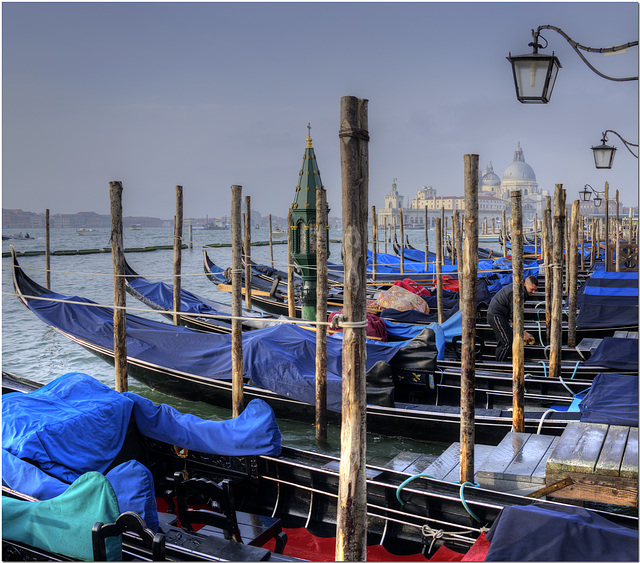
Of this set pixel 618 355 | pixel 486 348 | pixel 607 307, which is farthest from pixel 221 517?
pixel 607 307

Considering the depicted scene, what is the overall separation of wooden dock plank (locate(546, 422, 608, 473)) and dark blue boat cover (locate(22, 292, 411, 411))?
222 centimetres

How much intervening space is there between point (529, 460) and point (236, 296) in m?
2.42

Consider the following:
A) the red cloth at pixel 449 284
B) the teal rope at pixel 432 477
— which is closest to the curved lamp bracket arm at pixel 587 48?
the teal rope at pixel 432 477

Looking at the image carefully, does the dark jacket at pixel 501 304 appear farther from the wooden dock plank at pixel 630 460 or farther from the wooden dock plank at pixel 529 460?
the wooden dock plank at pixel 630 460

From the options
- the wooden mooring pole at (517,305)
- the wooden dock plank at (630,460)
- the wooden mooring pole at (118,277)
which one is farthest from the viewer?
the wooden mooring pole at (118,277)

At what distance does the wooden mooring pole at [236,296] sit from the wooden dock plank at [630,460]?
9.27 ft

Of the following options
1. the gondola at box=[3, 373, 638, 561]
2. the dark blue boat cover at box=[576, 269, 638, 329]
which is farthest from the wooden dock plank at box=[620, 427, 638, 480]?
the dark blue boat cover at box=[576, 269, 638, 329]

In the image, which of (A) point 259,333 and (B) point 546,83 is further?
(A) point 259,333

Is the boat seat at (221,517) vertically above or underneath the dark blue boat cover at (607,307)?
underneath

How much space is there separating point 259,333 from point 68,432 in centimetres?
279

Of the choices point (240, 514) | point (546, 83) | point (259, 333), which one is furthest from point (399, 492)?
point (259, 333)

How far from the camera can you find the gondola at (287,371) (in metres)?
4.92

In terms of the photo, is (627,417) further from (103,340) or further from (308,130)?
(308,130)

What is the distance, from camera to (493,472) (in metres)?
3.37
